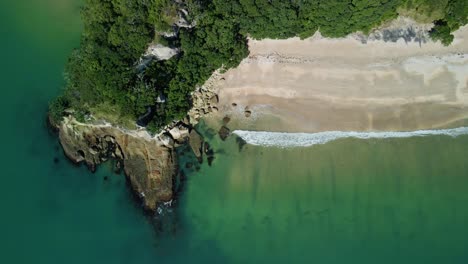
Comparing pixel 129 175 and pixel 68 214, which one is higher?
pixel 129 175

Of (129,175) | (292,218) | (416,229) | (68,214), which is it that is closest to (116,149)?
(129,175)

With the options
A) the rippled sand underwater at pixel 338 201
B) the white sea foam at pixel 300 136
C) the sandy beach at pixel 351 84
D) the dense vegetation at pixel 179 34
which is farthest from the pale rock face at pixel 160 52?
the white sea foam at pixel 300 136

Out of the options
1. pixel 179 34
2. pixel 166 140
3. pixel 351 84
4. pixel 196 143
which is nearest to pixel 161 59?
pixel 179 34

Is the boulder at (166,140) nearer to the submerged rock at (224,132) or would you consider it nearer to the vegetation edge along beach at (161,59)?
the vegetation edge along beach at (161,59)

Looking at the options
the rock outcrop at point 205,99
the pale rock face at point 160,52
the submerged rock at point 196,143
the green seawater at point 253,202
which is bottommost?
the green seawater at point 253,202

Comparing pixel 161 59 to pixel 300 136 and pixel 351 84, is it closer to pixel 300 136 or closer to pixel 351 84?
pixel 300 136

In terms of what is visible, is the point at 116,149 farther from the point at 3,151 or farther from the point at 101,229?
the point at 3,151
